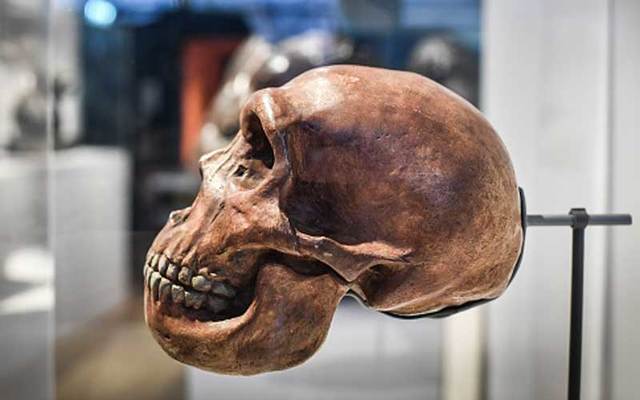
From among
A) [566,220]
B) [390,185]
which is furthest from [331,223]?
[566,220]

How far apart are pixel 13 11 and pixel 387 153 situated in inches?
44.0

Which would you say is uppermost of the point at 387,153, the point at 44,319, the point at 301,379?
the point at 387,153

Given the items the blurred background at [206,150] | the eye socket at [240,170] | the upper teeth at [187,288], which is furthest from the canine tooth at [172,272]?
the blurred background at [206,150]

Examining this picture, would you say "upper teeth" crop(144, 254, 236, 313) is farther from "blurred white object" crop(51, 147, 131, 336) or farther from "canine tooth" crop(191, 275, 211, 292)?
"blurred white object" crop(51, 147, 131, 336)

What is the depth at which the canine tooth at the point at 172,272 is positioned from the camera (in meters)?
1.07

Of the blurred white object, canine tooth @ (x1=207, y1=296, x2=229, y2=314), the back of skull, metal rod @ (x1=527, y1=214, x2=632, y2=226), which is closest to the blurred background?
the blurred white object

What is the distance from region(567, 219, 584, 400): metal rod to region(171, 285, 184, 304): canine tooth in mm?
588

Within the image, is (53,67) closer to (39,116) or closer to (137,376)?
(39,116)

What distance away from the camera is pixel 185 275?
1052 mm

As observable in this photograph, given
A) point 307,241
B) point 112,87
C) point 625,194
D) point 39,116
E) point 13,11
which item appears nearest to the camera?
point 307,241

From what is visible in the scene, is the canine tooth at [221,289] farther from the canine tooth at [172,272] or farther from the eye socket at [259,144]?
the eye socket at [259,144]

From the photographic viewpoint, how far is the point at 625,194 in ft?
5.19

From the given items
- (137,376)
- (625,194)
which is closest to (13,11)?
(137,376)

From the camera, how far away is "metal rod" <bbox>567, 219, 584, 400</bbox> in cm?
124
